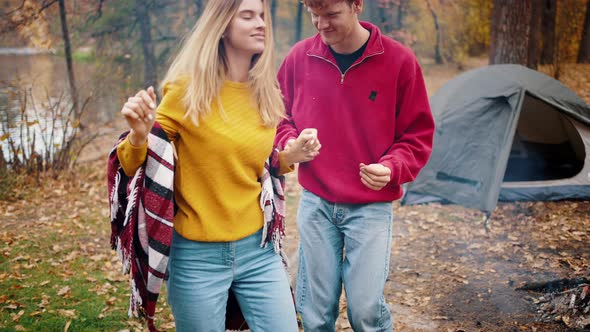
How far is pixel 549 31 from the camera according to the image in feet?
42.1

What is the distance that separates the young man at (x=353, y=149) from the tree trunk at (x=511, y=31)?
18.0 ft

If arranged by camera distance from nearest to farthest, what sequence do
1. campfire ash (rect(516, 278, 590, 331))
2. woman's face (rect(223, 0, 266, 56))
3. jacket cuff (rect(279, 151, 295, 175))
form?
1. woman's face (rect(223, 0, 266, 56))
2. jacket cuff (rect(279, 151, 295, 175))
3. campfire ash (rect(516, 278, 590, 331))

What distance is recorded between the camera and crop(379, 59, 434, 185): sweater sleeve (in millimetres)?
2631

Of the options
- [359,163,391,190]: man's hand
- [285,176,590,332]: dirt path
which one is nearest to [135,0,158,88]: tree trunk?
[285,176,590,332]: dirt path

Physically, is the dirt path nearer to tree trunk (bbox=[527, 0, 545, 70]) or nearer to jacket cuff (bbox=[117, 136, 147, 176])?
jacket cuff (bbox=[117, 136, 147, 176])

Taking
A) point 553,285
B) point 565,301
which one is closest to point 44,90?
point 553,285

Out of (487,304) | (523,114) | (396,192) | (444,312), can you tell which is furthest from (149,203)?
(523,114)

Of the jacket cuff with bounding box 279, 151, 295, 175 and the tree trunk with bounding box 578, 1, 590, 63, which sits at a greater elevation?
the tree trunk with bounding box 578, 1, 590, 63

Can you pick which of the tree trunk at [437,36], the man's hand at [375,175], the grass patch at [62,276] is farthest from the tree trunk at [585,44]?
the man's hand at [375,175]

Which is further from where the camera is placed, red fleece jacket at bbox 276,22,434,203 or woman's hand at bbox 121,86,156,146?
red fleece jacket at bbox 276,22,434,203

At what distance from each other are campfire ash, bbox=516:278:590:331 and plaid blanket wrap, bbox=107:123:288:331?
2.47m

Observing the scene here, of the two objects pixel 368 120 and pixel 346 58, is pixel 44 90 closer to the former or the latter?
pixel 346 58

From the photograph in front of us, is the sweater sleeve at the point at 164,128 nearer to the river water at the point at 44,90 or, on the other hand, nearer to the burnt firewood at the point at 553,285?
the burnt firewood at the point at 553,285

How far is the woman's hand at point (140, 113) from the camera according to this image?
1864mm
